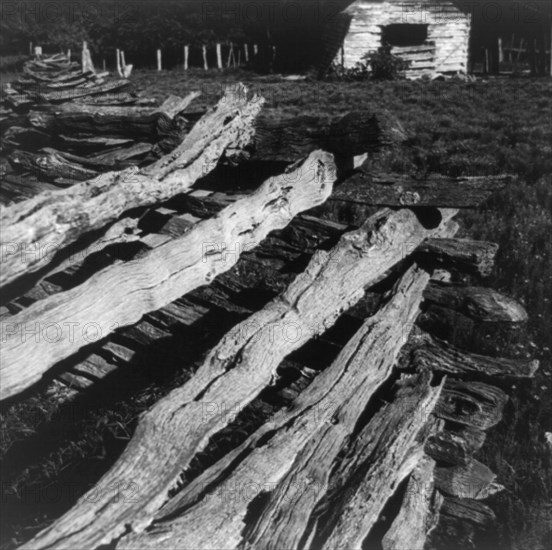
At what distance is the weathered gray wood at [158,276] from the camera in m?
2.39

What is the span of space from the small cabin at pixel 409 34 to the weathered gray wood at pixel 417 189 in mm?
18411

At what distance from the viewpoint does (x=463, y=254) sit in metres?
3.83

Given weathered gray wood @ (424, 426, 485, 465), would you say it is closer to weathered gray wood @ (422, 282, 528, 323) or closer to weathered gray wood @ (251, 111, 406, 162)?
weathered gray wood @ (422, 282, 528, 323)

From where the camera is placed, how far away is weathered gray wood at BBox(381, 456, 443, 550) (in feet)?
10.5

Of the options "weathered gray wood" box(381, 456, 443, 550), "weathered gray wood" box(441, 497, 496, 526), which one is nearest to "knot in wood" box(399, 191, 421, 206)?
"weathered gray wood" box(381, 456, 443, 550)

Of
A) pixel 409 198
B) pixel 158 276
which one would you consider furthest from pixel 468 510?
pixel 158 276

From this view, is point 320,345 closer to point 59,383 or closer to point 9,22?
point 59,383

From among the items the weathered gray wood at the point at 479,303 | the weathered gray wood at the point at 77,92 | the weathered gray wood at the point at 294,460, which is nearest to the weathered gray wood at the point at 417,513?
the weathered gray wood at the point at 294,460

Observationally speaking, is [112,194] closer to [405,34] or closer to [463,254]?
[463,254]

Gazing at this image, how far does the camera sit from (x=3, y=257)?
8.23 feet

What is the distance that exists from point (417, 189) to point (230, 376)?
181 cm

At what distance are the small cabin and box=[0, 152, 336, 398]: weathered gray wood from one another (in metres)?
18.9

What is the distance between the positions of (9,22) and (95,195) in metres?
35.2

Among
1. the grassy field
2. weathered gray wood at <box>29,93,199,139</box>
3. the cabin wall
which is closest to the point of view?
the grassy field
